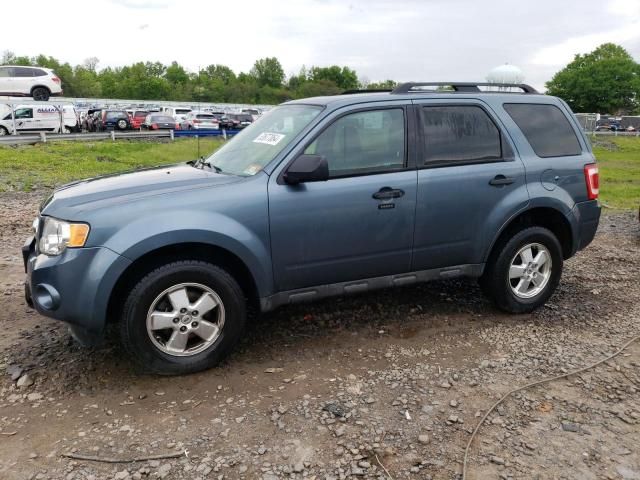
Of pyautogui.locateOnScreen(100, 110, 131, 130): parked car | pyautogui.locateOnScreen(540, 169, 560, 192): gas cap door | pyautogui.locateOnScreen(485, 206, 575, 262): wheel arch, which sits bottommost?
pyautogui.locateOnScreen(485, 206, 575, 262): wheel arch

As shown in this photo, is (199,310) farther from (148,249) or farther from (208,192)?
(208,192)

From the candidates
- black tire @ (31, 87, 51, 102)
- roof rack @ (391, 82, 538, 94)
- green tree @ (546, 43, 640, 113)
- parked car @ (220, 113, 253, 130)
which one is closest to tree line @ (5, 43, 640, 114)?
green tree @ (546, 43, 640, 113)

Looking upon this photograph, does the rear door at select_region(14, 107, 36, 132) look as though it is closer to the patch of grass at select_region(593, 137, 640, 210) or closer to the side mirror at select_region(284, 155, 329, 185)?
the patch of grass at select_region(593, 137, 640, 210)

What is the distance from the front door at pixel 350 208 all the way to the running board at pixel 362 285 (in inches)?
1.9

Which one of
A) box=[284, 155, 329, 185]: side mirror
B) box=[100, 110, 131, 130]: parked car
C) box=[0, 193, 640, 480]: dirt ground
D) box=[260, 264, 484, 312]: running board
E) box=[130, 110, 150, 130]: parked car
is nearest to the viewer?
box=[0, 193, 640, 480]: dirt ground

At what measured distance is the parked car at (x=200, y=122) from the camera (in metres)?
32.5

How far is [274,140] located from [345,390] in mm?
1883

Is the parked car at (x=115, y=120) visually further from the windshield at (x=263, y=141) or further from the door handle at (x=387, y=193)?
the door handle at (x=387, y=193)

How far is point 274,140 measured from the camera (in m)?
4.10

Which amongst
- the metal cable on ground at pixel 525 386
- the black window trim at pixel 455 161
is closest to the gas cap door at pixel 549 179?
the black window trim at pixel 455 161

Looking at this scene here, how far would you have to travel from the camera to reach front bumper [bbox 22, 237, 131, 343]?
3.31 meters

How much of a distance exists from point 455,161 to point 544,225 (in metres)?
1.21

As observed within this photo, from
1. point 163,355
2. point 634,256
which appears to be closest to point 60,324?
point 163,355

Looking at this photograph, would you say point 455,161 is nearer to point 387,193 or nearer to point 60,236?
point 387,193
